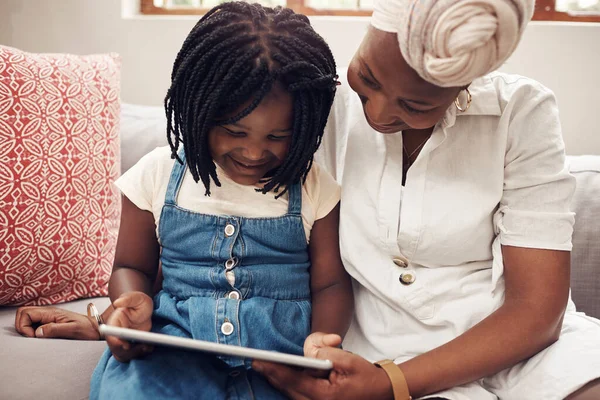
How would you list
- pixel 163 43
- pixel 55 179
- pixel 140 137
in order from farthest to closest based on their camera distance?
pixel 163 43
pixel 140 137
pixel 55 179

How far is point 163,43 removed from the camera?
202cm

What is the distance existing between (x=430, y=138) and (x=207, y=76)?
1.17ft

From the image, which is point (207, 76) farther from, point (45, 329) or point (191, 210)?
point (45, 329)

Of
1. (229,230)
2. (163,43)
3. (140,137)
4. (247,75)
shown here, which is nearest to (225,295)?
(229,230)

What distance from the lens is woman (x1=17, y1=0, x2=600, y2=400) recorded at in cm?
93

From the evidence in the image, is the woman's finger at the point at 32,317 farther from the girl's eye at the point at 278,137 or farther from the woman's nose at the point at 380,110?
the woman's nose at the point at 380,110

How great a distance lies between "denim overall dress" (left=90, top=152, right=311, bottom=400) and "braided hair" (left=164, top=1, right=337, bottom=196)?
8cm

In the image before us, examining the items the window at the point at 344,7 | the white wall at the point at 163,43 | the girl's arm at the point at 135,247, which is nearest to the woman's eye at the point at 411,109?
the girl's arm at the point at 135,247

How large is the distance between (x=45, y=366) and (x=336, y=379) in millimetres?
478

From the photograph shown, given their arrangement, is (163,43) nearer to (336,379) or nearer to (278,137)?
(278,137)

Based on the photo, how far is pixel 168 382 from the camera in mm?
940

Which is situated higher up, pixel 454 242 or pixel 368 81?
pixel 368 81

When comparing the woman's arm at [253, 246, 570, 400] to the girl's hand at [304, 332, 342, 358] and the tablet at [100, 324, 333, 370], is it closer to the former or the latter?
the girl's hand at [304, 332, 342, 358]

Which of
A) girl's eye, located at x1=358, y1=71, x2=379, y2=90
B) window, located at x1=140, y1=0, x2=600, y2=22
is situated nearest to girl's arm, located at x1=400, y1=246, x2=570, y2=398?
girl's eye, located at x1=358, y1=71, x2=379, y2=90
